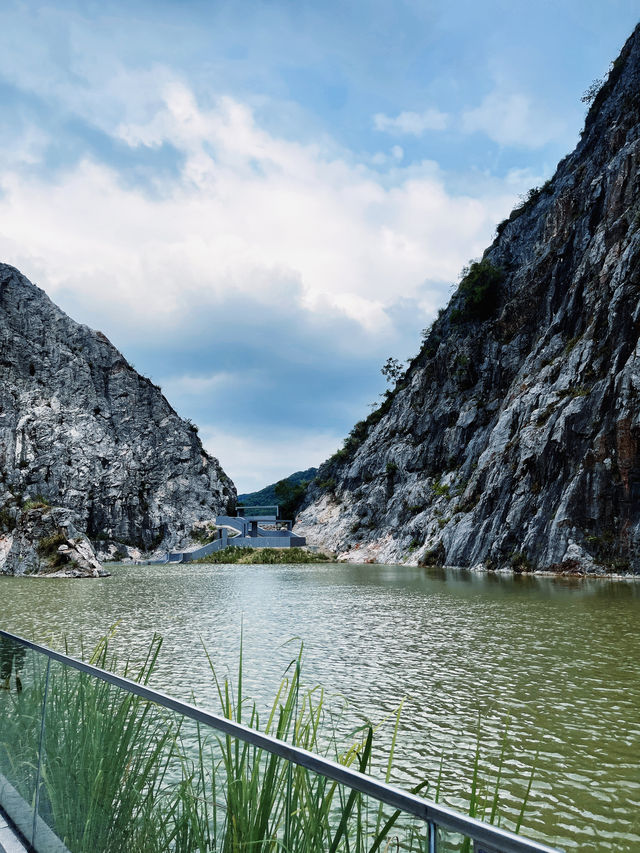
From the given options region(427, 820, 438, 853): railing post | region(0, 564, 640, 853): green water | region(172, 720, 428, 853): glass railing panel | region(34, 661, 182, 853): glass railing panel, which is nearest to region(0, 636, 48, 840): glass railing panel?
region(34, 661, 182, 853): glass railing panel

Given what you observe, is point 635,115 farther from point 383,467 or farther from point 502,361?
point 383,467

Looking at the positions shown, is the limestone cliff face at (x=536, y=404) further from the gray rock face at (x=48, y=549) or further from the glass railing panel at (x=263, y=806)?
the glass railing panel at (x=263, y=806)

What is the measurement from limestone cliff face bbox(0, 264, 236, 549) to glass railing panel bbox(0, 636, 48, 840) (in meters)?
74.3

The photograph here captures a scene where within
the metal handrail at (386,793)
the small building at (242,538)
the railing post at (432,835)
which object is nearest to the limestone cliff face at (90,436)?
the small building at (242,538)

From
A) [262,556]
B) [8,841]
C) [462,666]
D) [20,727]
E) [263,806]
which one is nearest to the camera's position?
[263,806]

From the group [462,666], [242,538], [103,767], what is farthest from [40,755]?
[242,538]

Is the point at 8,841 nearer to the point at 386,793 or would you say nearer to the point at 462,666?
the point at 386,793

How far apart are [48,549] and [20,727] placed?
4633 centimetres

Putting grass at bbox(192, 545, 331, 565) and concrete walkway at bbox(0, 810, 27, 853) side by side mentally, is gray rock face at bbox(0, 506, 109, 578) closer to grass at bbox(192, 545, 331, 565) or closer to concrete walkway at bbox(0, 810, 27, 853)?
grass at bbox(192, 545, 331, 565)

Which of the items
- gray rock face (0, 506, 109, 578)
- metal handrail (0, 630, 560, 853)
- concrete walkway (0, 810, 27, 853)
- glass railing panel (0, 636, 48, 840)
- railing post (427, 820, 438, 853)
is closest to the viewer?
metal handrail (0, 630, 560, 853)

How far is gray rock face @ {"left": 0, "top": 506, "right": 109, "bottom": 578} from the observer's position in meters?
44.9

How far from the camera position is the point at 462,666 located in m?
12.5

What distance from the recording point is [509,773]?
710 cm

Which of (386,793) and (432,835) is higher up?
(386,793)
